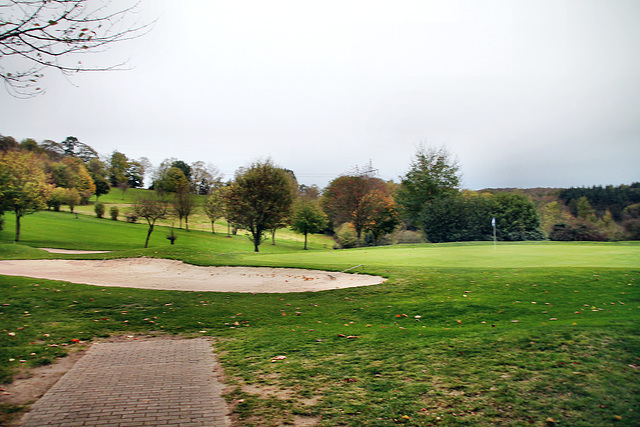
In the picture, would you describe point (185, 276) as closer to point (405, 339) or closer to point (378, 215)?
point (405, 339)

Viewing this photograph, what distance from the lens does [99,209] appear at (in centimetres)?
2066

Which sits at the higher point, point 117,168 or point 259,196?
point 117,168

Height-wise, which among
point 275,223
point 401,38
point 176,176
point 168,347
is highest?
point 401,38

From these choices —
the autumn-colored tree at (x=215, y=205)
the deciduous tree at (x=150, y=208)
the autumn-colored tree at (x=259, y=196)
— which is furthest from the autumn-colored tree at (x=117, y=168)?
the autumn-colored tree at (x=259, y=196)

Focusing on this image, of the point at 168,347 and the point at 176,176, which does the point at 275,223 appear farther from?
the point at 168,347

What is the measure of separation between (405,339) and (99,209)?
69.2 ft

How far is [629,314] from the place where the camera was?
605 centimetres

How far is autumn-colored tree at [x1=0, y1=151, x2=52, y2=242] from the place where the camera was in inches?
772

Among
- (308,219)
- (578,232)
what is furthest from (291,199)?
(578,232)

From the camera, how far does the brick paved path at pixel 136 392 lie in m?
3.03

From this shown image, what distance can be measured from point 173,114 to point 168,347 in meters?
23.1

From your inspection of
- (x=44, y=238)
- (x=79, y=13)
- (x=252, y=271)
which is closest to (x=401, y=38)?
(x=252, y=271)

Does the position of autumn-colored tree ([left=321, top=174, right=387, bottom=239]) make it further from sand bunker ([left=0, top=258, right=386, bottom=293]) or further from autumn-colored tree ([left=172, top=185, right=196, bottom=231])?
sand bunker ([left=0, top=258, right=386, bottom=293])

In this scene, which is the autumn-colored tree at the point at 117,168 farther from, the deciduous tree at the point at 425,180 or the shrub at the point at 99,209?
the deciduous tree at the point at 425,180
